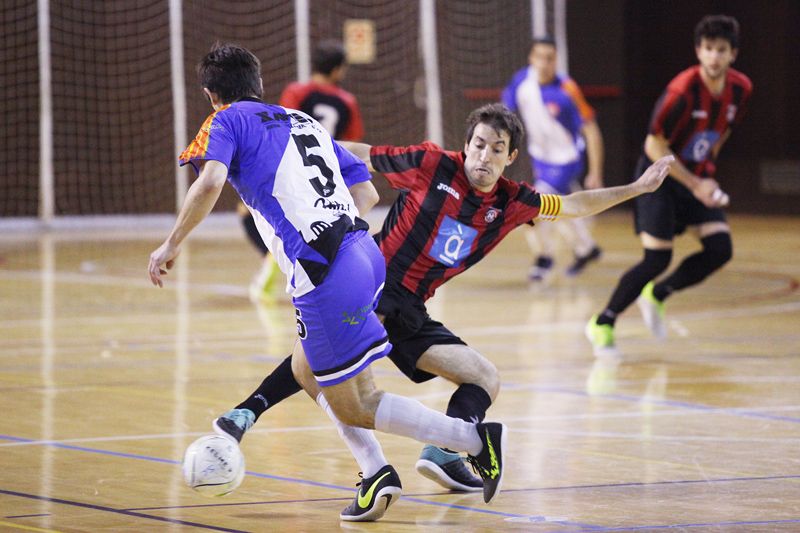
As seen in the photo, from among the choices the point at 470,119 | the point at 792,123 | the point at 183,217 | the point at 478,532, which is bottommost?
the point at 478,532

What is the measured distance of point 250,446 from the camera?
483 cm

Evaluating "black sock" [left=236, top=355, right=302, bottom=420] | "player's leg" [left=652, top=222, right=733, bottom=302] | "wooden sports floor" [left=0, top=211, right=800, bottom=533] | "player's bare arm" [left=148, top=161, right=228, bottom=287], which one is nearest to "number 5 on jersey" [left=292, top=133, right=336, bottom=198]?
"player's bare arm" [left=148, top=161, right=228, bottom=287]

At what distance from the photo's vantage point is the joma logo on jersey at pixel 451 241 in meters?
4.45

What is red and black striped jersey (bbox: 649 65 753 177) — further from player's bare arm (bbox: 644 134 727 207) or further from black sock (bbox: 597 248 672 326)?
black sock (bbox: 597 248 672 326)

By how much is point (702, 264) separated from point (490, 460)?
370 centimetres

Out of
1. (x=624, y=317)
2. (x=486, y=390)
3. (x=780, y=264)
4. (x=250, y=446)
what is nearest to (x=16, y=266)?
→ (x=624, y=317)

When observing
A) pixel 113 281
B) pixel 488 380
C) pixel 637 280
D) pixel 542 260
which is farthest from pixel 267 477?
pixel 113 281

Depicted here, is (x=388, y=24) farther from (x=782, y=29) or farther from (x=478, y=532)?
(x=478, y=532)

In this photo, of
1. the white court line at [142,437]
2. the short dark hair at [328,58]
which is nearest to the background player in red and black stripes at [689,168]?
the white court line at [142,437]

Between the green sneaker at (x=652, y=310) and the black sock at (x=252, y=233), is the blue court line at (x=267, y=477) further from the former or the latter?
the black sock at (x=252, y=233)

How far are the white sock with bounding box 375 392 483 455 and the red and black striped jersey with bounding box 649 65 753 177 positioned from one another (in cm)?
345

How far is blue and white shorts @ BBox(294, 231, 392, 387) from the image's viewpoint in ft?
12.1

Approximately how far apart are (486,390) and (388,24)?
43.8ft

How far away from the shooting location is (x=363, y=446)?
393 centimetres
